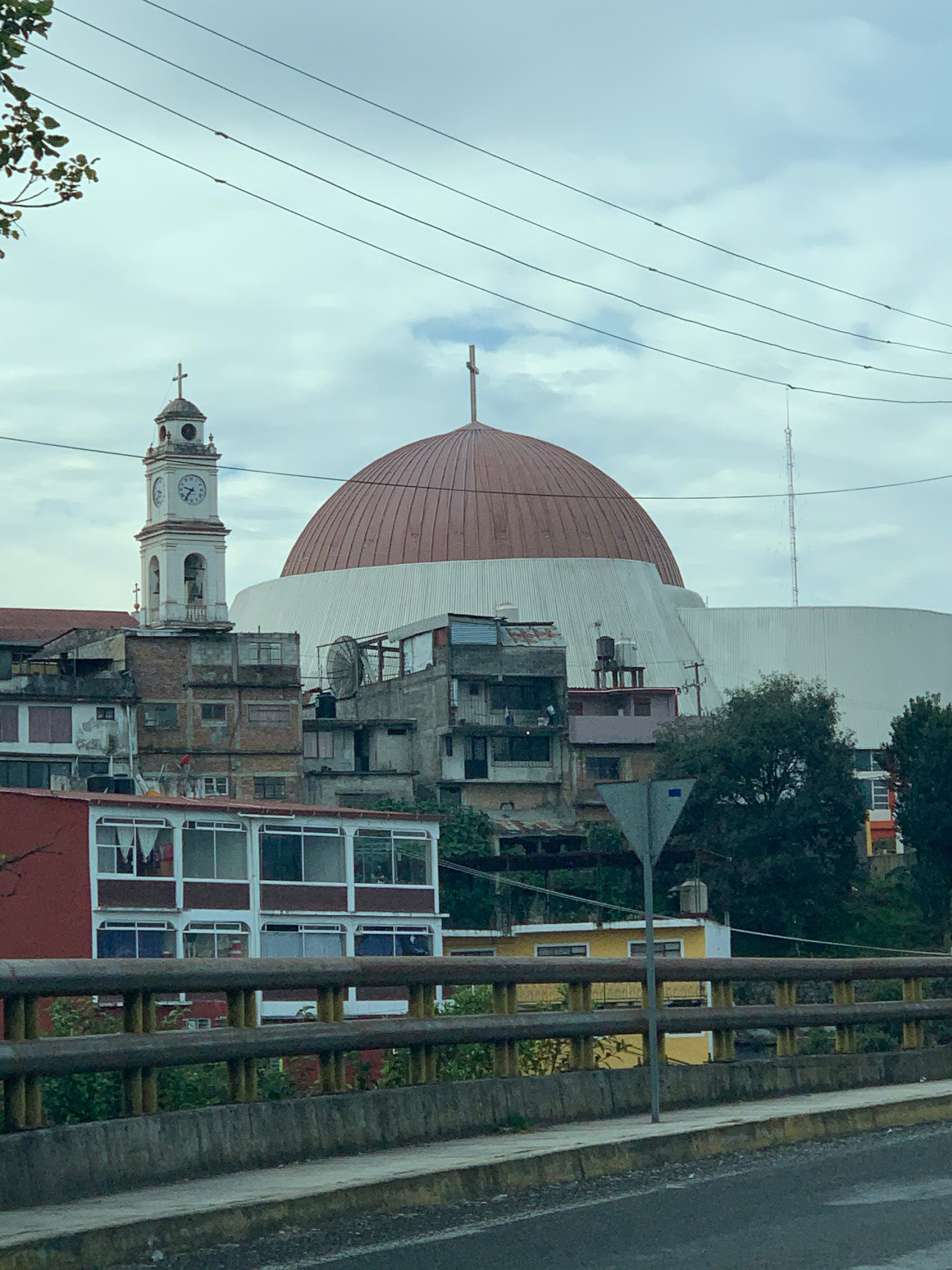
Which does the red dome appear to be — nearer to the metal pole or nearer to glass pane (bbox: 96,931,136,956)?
glass pane (bbox: 96,931,136,956)

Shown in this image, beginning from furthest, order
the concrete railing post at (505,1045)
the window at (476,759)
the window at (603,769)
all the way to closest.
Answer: the window at (603,769) < the window at (476,759) < the concrete railing post at (505,1045)

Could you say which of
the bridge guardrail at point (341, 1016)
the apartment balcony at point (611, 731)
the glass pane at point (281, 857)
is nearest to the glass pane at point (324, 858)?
the glass pane at point (281, 857)

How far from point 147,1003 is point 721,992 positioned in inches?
218

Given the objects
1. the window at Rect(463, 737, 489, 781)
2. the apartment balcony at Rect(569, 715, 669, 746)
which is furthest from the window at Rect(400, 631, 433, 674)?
the apartment balcony at Rect(569, 715, 669, 746)

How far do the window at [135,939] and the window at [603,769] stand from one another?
33522 millimetres

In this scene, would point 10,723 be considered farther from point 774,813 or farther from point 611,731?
point 774,813

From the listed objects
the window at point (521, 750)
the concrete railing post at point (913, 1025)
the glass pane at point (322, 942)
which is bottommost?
the glass pane at point (322, 942)

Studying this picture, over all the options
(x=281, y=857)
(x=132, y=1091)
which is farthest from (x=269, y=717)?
(x=132, y=1091)

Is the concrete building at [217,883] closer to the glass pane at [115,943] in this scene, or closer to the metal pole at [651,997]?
the glass pane at [115,943]

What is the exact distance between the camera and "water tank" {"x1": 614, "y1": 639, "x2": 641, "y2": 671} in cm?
8556

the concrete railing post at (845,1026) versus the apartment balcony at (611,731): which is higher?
the apartment balcony at (611,731)

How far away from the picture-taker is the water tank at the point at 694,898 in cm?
5756

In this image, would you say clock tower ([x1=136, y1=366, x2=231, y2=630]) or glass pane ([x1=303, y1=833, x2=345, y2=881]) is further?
clock tower ([x1=136, y1=366, x2=231, y2=630])

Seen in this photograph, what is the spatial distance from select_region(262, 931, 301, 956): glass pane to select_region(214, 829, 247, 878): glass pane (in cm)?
160
